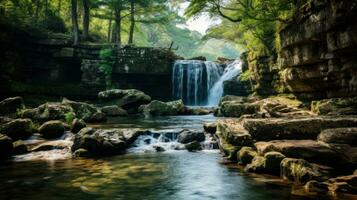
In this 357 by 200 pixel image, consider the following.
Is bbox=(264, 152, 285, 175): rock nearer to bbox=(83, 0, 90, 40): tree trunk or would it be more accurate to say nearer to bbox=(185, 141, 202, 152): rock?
bbox=(185, 141, 202, 152): rock

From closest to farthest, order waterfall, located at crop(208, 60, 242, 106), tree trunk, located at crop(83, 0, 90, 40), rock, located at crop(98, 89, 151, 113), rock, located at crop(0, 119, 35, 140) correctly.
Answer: rock, located at crop(0, 119, 35, 140) < rock, located at crop(98, 89, 151, 113) < waterfall, located at crop(208, 60, 242, 106) < tree trunk, located at crop(83, 0, 90, 40)

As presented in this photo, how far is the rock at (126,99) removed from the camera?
27984mm

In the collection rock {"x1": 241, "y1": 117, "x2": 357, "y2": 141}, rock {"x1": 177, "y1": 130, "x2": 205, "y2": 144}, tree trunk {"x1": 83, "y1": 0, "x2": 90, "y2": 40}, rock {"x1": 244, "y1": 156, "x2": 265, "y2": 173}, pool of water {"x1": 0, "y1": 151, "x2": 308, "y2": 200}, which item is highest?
tree trunk {"x1": 83, "y1": 0, "x2": 90, "y2": 40}

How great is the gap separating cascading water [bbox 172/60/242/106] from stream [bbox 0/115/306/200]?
22.5 metres

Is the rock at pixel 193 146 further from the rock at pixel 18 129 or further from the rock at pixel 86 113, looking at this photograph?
the rock at pixel 86 113

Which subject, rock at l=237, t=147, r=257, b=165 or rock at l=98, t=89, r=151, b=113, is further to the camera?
rock at l=98, t=89, r=151, b=113

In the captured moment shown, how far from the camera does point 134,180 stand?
29.9ft

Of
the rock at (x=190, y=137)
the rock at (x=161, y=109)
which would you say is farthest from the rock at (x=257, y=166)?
the rock at (x=161, y=109)

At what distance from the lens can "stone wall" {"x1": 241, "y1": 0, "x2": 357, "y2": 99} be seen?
12539mm

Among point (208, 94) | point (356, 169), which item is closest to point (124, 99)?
point (208, 94)

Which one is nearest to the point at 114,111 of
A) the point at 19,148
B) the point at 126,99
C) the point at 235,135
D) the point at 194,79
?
the point at 126,99

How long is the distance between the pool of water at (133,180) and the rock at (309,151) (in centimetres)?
114

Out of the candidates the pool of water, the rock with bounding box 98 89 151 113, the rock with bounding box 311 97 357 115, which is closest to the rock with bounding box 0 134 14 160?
the pool of water

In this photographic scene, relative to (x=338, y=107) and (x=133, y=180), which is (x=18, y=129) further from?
(x=338, y=107)
